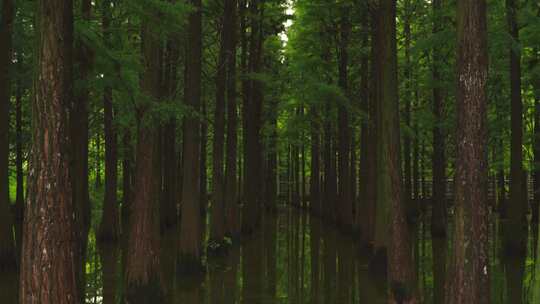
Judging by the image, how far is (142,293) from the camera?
13625 millimetres

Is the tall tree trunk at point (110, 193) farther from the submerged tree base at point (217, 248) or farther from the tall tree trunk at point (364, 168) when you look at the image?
the tall tree trunk at point (364, 168)

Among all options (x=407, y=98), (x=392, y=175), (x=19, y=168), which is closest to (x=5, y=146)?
(x=392, y=175)

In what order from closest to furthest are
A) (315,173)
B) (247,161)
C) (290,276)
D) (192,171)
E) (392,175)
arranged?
(392,175) < (192,171) < (290,276) < (247,161) < (315,173)

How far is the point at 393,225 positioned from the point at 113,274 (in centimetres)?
932

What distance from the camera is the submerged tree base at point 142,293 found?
44.5 feet

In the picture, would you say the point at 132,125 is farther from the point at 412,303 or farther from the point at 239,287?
the point at 412,303

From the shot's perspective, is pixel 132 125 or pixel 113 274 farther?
pixel 113 274

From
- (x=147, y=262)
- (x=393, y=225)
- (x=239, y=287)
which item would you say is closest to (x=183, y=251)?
(x=239, y=287)

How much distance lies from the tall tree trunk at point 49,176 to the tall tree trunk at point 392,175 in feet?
24.7

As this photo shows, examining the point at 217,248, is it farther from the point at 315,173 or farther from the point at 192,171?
the point at 315,173

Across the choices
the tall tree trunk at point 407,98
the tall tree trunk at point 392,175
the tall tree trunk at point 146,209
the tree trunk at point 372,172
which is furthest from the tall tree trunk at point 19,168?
the tall tree trunk at point 407,98

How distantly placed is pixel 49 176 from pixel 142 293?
19.4ft

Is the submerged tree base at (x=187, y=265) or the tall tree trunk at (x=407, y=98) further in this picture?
the tall tree trunk at (x=407, y=98)

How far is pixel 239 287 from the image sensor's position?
17.0 m
